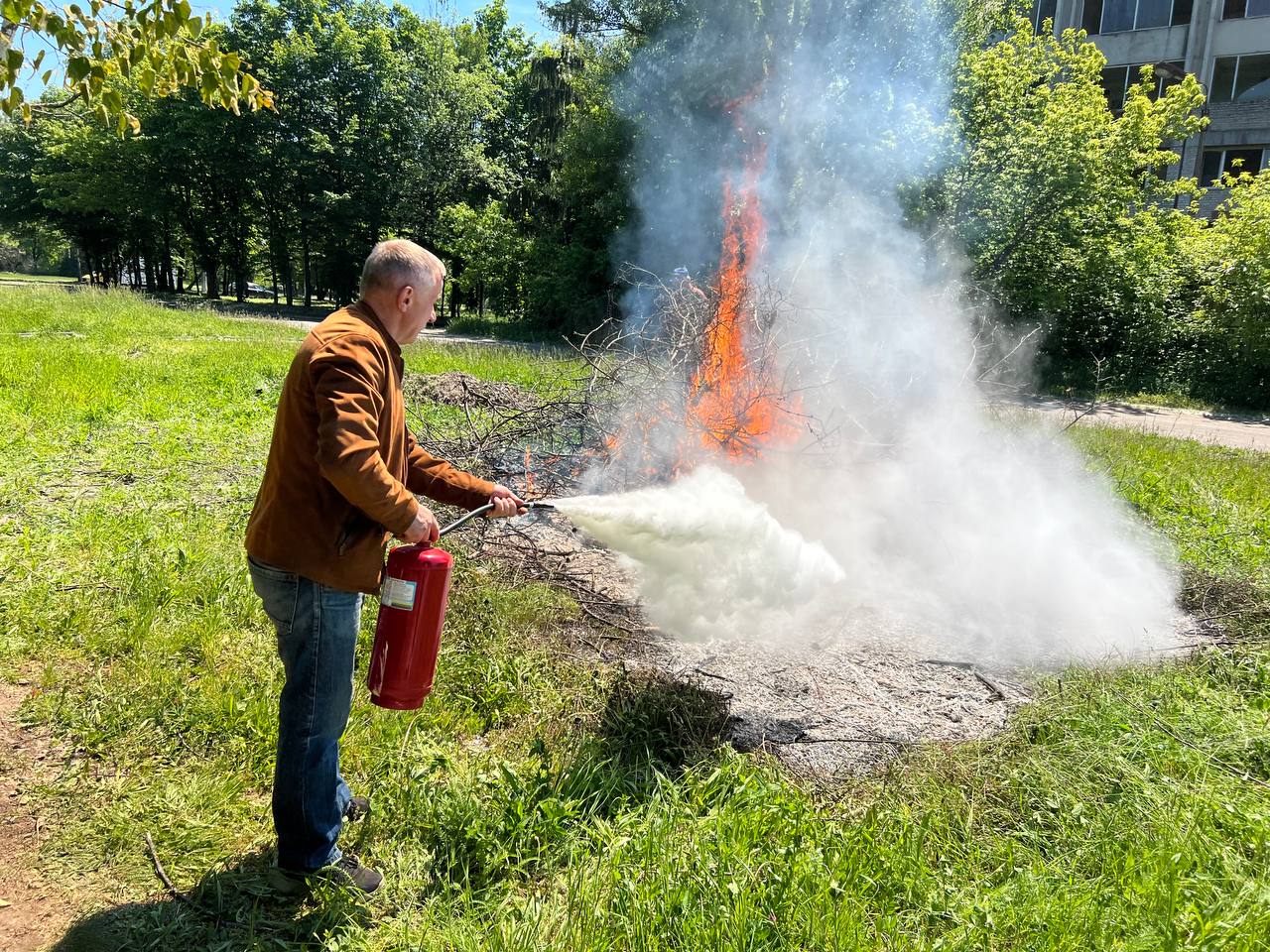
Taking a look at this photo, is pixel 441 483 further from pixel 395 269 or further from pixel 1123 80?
pixel 1123 80

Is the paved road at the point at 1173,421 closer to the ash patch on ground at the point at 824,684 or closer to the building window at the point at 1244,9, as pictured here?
the ash patch on ground at the point at 824,684

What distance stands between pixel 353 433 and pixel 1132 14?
40.7m

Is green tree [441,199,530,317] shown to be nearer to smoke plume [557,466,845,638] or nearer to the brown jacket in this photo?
smoke plume [557,466,845,638]

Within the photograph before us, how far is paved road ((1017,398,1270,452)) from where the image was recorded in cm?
1295

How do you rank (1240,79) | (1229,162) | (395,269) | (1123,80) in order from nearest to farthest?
(395,269), (1240,79), (1229,162), (1123,80)

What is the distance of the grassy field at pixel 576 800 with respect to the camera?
2559 millimetres

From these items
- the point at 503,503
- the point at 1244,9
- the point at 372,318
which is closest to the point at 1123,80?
the point at 1244,9

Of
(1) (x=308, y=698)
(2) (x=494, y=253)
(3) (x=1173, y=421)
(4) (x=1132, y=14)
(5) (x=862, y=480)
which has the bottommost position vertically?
(1) (x=308, y=698)

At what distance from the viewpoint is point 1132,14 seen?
31.4 meters

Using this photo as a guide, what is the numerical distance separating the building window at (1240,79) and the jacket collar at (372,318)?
3903cm

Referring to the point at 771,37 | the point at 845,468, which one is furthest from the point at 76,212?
the point at 845,468

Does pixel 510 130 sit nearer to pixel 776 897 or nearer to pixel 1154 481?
pixel 1154 481

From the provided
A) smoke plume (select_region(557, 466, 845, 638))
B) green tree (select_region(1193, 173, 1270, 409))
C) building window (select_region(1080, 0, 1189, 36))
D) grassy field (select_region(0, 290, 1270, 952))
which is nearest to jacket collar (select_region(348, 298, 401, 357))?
grassy field (select_region(0, 290, 1270, 952))

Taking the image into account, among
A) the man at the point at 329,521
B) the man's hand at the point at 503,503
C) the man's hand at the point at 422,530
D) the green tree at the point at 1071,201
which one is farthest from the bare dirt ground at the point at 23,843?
the green tree at the point at 1071,201
